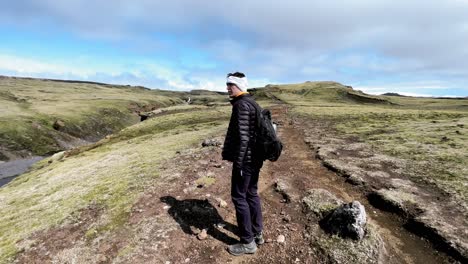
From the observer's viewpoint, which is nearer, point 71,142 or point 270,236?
point 270,236

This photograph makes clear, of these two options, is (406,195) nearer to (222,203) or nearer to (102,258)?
(222,203)

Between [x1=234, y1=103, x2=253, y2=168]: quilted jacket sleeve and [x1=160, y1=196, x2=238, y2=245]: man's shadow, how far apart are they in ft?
12.2

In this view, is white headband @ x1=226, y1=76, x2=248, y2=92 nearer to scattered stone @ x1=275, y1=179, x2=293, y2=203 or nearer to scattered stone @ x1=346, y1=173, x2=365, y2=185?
scattered stone @ x1=275, y1=179, x2=293, y2=203

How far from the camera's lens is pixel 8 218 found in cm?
1950

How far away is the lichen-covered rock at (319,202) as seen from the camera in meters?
14.0

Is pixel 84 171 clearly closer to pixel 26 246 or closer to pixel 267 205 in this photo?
pixel 26 246

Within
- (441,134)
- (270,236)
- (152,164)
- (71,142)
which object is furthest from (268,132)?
(71,142)

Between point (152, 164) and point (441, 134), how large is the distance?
32096 mm

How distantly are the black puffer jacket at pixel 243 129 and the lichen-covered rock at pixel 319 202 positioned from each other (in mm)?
4892

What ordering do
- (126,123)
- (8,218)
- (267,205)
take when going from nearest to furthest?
1. (267,205)
2. (8,218)
3. (126,123)

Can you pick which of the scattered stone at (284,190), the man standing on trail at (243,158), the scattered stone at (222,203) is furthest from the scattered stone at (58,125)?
the man standing on trail at (243,158)

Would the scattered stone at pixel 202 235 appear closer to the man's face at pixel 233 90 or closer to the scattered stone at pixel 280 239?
the scattered stone at pixel 280 239

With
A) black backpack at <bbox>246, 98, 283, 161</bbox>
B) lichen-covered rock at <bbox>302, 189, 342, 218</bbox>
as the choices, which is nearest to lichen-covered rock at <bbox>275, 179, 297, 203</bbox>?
lichen-covered rock at <bbox>302, 189, 342, 218</bbox>

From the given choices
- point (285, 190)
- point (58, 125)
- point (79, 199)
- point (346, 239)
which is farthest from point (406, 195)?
point (58, 125)
